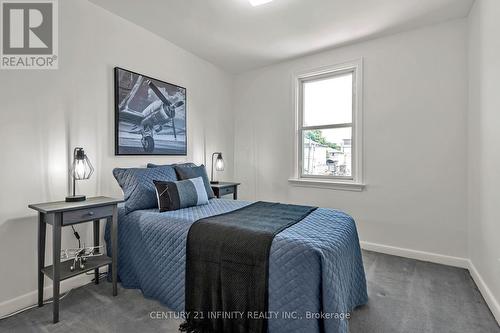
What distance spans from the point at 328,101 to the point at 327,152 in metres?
0.71

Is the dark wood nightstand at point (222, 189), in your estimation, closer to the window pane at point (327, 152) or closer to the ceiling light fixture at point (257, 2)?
the window pane at point (327, 152)

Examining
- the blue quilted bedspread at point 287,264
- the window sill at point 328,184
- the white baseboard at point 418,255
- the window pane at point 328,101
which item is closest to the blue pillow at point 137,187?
the blue quilted bedspread at point 287,264

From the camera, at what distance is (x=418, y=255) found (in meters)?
2.91

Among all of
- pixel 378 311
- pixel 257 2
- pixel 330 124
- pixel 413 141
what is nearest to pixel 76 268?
pixel 378 311

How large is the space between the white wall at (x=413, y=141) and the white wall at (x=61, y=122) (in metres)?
2.36

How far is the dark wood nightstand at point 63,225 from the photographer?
1.78 meters

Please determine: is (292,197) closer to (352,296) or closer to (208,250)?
(352,296)

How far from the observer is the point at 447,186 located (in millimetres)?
2781

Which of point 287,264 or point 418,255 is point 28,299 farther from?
point 418,255

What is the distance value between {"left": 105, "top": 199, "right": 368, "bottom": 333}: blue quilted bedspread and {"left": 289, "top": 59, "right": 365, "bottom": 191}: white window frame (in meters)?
1.37

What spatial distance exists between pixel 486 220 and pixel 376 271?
40.6 inches

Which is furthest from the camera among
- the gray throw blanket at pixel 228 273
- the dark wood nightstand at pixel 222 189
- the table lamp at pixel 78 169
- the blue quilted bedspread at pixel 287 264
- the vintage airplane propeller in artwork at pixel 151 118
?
the dark wood nightstand at pixel 222 189

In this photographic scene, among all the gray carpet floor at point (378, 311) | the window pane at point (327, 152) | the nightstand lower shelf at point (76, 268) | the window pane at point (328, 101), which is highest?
the window pane at point (328, 101)

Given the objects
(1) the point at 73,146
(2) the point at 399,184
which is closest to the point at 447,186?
(2) the point at 399,184
